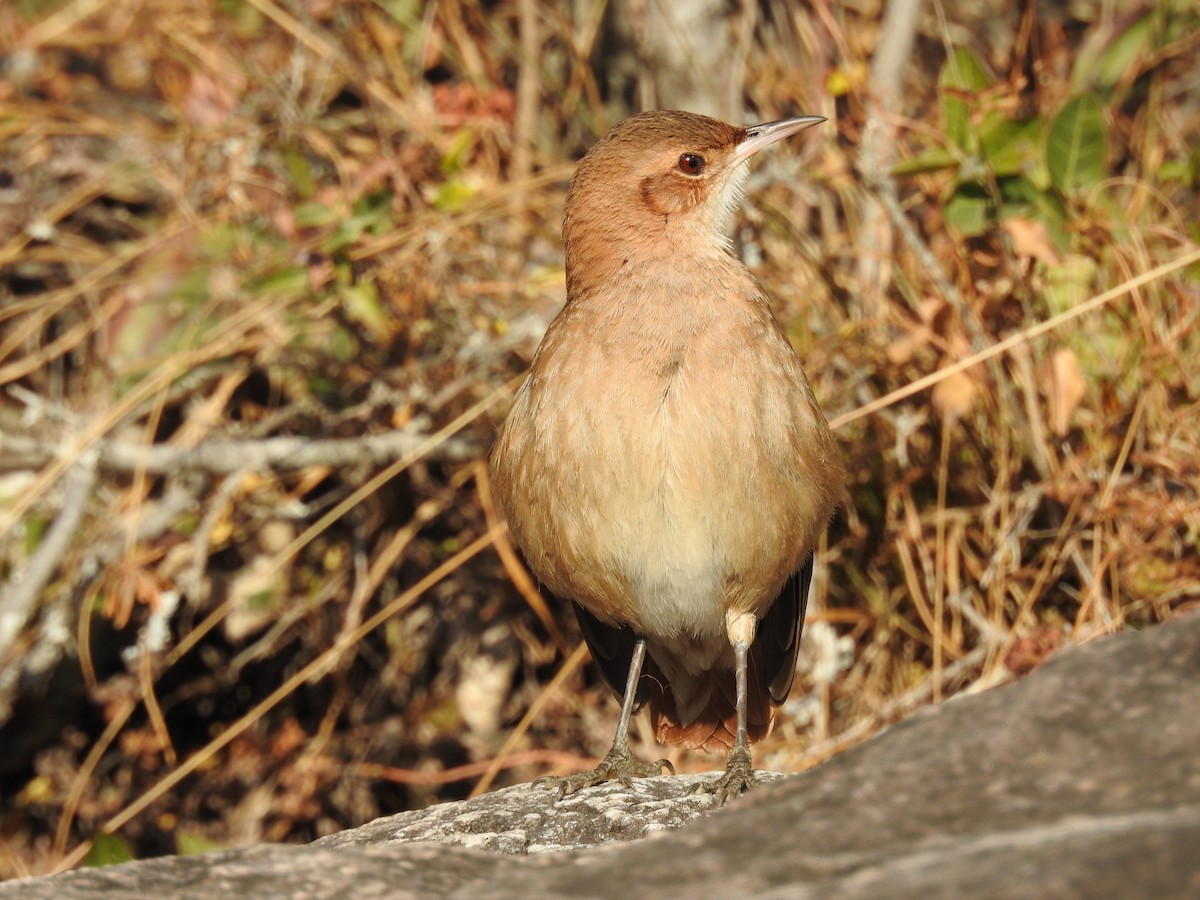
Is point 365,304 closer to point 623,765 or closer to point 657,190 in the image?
point 657,190

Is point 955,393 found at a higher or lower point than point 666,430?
lower

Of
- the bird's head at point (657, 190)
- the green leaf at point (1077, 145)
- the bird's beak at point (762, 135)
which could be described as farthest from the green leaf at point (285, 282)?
the green leaf at point (1077, 145)

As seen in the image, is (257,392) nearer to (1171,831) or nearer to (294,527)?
(294,527)

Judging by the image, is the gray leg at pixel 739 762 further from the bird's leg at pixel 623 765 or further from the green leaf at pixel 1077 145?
the green leaf at pixel 1077 145

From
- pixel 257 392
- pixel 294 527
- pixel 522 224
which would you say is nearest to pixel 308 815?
pixel 294 527

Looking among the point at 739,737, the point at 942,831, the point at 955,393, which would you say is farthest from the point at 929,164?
the point at 942,831

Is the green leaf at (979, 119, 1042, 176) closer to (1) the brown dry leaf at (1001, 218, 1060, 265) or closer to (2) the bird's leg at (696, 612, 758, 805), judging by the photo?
(1) the brown dry leaf at (1001, 218, 1060, 265)

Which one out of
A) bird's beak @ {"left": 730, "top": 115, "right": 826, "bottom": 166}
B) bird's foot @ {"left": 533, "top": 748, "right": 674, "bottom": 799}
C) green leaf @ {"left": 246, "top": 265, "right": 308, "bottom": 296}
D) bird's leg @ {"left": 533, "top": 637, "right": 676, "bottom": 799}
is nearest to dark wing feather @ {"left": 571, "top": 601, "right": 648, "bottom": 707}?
bird's leg @ {"left": 533, "top": 637, "right": 676, "bottom": 799}
